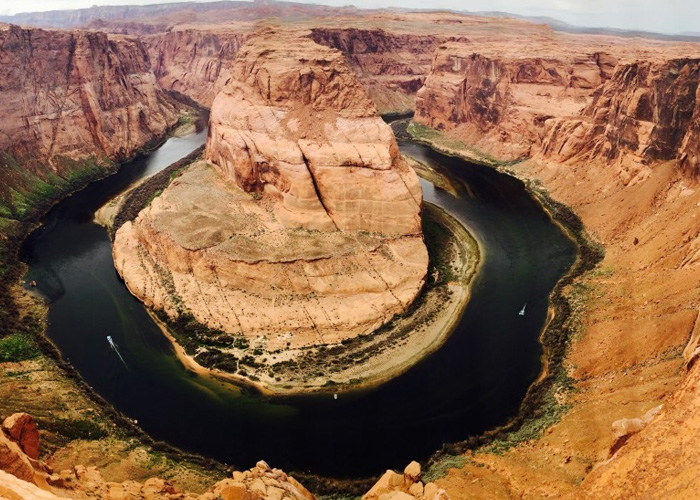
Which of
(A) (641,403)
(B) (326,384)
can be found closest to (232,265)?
(B) (326,384)

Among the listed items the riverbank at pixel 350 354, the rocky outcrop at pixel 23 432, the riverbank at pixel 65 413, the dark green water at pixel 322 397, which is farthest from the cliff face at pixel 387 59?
Answer: the rocky outcrop at pixel 23 432

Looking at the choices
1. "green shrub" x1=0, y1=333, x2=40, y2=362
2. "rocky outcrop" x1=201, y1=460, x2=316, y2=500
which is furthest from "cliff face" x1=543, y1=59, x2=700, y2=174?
"green shrub" x1=0, y1=333, x2=40, y2=362

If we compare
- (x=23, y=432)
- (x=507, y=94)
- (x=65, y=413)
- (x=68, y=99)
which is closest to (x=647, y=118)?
(x=507, y=94)

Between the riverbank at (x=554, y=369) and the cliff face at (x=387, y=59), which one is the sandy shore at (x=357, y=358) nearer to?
the riverbank at (x=554, y=369)

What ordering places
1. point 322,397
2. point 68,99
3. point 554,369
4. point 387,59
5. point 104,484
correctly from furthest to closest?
1. point 387,59
2. point 68,99
3. point 554,369
4. point 322,397
5. point 104,484

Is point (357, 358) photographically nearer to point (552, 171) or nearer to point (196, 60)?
point (552, 171)

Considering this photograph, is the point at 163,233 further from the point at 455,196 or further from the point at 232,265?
the point at 455,196
